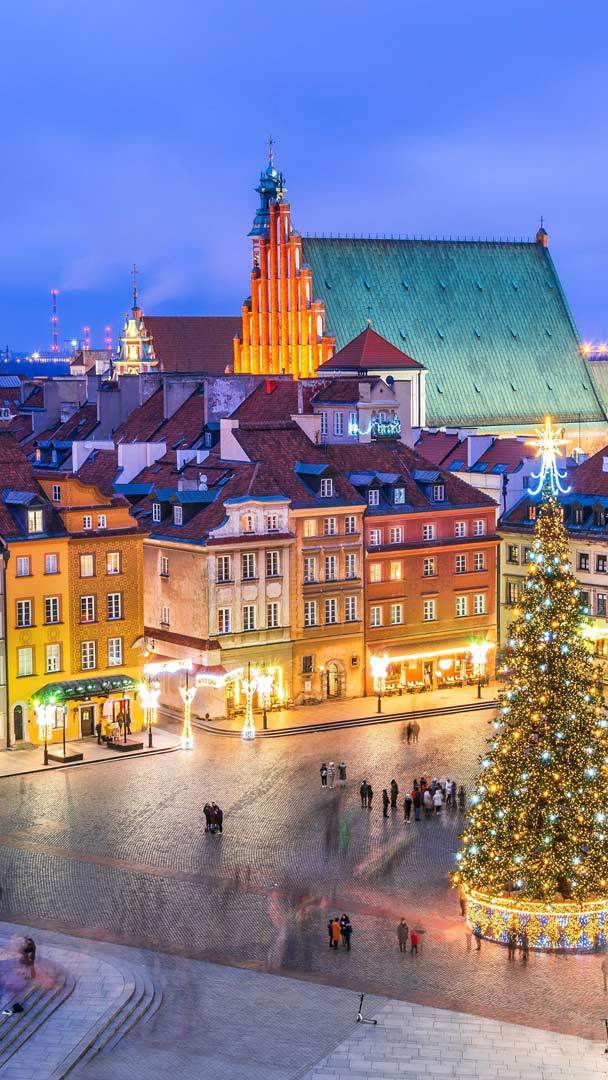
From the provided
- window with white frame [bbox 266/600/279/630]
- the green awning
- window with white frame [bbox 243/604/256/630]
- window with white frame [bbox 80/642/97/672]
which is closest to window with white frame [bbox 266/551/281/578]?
window with white frame [bbox 266/600/279/630]

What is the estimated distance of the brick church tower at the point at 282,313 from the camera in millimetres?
124812

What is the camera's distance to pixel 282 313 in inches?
4946

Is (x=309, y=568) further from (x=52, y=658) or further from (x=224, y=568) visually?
(x=52, y=658)

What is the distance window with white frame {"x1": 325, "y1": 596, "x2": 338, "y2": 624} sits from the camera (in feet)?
284

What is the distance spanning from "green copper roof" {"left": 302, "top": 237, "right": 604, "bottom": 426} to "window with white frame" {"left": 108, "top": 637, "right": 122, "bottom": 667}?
50.7m

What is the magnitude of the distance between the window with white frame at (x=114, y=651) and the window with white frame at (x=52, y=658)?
2.60 meters

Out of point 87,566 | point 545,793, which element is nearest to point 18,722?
point 87,566

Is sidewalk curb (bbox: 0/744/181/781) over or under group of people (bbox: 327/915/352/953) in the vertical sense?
over

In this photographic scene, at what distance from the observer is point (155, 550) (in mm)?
85062

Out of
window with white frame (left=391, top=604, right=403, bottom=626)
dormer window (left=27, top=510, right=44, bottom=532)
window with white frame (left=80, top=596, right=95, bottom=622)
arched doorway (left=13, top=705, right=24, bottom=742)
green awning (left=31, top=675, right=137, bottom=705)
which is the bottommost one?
arched doorway (left=13, top=705, right=24, bottom=742)

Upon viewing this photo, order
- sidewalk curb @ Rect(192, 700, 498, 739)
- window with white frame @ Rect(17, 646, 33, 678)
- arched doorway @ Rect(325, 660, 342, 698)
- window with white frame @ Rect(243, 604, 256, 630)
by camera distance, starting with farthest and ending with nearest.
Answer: arched doorway @ Rect(325, 660, 342, 698), window with white frame @ Rect(243, 604, 256, 630), sidewalk curb @ Rect(192, 700, 498, 739), window with white frame @ Rect(17, 646, 33, 678)

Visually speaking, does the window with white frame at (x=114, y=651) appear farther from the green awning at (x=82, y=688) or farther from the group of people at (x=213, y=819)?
the group of people at (x=213, y=819)

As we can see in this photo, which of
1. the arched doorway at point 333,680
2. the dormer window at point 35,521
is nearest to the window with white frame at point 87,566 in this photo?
the dormer window at point 35,521

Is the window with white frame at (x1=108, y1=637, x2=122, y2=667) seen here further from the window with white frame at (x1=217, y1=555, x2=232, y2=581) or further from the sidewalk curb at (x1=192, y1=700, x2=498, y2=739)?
the window with white frame at (x1=217, y1=555, x2=232, y2=581)
